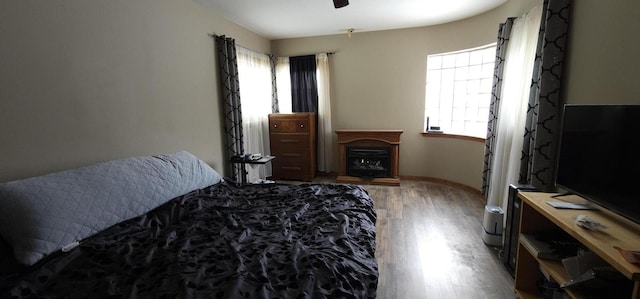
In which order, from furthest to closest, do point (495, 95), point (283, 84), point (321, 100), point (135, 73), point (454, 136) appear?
point (283, 84) < point (321, 100) < point (454, 136) < point (495, 95) < point (135, 73)

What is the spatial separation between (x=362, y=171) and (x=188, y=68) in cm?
281

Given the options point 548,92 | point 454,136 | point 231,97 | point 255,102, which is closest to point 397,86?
point 454,136

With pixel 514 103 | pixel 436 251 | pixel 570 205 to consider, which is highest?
pixel 514 103

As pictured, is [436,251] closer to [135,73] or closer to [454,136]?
[454,136]

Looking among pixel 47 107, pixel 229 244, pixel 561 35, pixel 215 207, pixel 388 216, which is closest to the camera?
pixel 229 244

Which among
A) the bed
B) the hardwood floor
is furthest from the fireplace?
the bed

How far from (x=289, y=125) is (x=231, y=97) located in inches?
44.8

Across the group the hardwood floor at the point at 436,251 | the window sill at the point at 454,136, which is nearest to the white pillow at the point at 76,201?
the hardwood floor at the point at 436,251

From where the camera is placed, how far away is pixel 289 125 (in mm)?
4250

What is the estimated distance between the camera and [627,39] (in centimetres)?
147

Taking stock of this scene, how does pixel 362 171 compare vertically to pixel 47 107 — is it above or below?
below

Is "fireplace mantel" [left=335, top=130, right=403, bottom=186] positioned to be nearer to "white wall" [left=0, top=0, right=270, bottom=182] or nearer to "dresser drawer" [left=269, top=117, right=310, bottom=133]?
"dresser drawer" [left=269, top=117, right=310, bottom=133]

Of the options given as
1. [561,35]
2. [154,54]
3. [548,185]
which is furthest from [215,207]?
[561,35]

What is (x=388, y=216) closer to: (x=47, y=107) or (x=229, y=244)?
(x=229, y=244)
